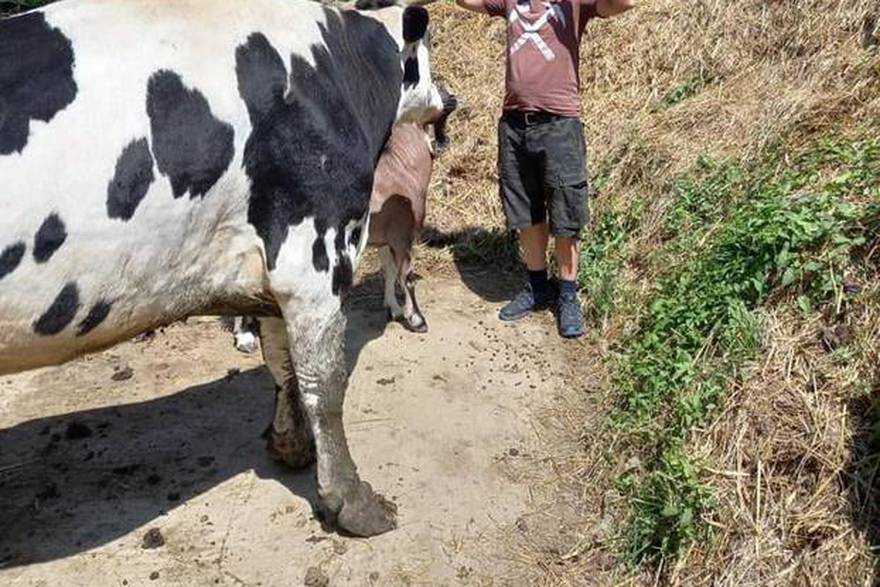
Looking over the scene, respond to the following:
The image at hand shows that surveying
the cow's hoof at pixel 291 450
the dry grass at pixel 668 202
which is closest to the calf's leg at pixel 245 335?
the cow's hoof at pixel 291 450

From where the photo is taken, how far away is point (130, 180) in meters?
3.07

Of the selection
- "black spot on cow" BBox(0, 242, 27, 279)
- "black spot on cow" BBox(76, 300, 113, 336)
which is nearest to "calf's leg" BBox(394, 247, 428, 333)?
"black spot on cow" BBox(76, 300, 113, 336)

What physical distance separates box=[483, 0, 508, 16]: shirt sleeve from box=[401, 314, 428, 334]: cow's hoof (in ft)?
6.21

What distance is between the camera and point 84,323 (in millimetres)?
3188

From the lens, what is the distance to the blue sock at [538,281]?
6125mm

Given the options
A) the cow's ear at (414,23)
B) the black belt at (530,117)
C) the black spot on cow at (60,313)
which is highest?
the cow's ear at (414,23)

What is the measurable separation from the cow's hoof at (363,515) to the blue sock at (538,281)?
2.35 metres

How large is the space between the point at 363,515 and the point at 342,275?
104 cm

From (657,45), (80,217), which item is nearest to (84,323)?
(80,217)

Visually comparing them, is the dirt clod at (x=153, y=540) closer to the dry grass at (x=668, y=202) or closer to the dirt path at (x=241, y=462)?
the dirt path at (x=241, y=462)

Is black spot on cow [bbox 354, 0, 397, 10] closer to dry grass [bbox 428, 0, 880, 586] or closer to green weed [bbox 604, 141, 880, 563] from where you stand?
green weed [bbox 604, 141, 880, 563]

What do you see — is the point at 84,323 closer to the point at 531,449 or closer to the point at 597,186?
the point at 531,449

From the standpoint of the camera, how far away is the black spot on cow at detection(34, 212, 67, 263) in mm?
2908

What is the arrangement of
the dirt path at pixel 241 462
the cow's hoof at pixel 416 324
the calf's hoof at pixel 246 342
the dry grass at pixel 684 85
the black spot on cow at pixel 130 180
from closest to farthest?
the black spot on cow at pixel 130 180
the dirt path at pixel 241 462
the calf's hoof at pixel 246 342
the cow's hoof at pixel 416 324
the dry grass at pixel 684 85
